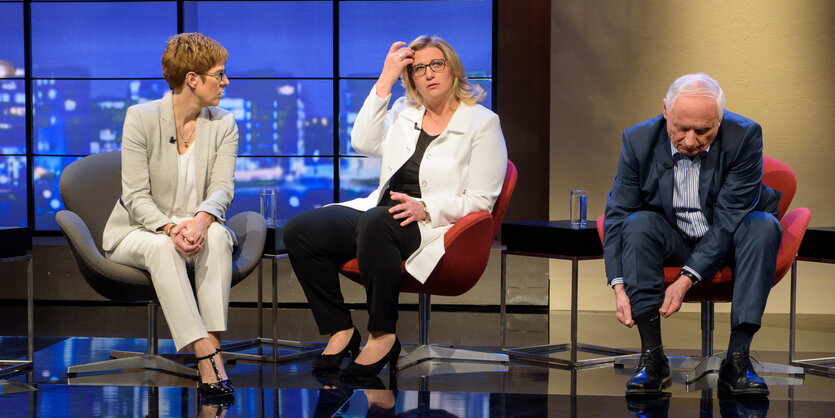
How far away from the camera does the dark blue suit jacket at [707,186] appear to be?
2668 mm

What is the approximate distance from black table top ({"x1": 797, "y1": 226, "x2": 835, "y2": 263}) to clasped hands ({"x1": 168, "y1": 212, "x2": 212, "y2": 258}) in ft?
7.08

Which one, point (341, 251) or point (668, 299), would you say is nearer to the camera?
point (668, 299)

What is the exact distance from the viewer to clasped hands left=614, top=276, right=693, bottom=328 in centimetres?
260

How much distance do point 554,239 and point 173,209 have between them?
141cm

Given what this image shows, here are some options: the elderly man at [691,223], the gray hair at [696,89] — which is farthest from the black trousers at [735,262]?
the gray hair at [696,89]

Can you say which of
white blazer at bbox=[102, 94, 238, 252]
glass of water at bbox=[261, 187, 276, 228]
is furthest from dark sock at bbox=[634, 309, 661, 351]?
glass of water at bbox=[261, 187, 276, 228]

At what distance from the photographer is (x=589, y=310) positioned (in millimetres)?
4992

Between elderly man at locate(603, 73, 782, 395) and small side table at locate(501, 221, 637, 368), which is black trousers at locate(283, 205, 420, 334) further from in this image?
elderly man at locate(603, 73, 782, 395)

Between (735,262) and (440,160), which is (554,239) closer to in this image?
(440,160)

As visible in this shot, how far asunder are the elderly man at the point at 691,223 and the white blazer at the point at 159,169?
135cm

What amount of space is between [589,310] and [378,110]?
2278 millimetres

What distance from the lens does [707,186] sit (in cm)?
274

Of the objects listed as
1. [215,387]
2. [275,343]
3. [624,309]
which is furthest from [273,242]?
[624,309]

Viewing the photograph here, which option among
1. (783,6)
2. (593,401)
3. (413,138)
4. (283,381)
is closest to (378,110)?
(413,138)
